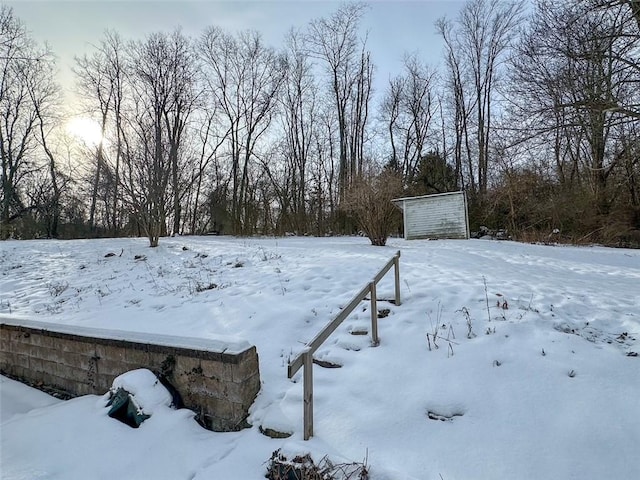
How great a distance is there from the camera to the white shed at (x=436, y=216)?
13219mm

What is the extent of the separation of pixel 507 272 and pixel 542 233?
8740mm

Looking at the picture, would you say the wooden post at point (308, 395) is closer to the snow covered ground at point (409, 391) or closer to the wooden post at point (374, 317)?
the snow covered ground at point (409, 391)

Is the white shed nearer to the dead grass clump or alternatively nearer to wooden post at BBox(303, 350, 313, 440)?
wooden post at BBox(303, 350, 313, 440)

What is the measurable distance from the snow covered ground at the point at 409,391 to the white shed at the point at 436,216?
7641 mm

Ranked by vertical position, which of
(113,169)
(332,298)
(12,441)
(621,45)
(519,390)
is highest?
(621,45)

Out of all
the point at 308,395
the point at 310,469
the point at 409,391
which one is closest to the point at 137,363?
the point at 308,395

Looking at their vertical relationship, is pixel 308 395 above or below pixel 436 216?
below

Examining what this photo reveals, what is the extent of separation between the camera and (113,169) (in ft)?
40.1

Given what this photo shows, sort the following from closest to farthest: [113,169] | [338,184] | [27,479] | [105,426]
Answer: [27,479], [105,426], [113,169], [338,184]

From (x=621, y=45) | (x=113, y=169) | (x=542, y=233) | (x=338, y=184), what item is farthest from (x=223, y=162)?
(x=621, y=45)

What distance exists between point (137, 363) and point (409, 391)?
252 centimetres

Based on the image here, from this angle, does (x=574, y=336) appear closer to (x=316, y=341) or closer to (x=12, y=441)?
(x=316, y=341)

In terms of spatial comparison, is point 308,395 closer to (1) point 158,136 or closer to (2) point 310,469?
(2) point 310,469

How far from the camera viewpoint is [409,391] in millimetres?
2762
